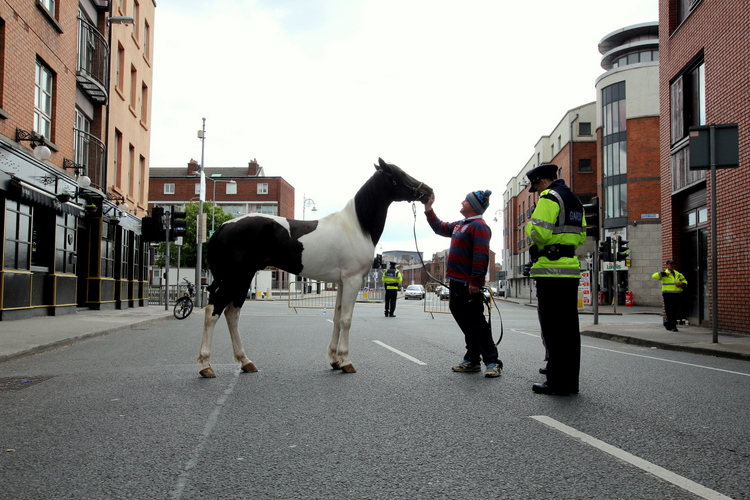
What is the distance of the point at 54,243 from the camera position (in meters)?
15.5

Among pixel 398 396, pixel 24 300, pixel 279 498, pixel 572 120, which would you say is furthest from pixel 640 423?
pixel 572 120

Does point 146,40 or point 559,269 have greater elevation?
point 146,40

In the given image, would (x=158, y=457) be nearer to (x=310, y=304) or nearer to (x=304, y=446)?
(x=304, y=446)

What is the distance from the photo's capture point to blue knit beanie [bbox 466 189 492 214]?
661cm

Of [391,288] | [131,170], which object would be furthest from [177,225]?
[391,288]

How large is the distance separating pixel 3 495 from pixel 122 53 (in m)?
23.3

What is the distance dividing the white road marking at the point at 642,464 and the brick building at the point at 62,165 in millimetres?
12974

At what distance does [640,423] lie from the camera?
414 cm

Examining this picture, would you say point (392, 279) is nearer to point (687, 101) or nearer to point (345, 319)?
point (687, 101)

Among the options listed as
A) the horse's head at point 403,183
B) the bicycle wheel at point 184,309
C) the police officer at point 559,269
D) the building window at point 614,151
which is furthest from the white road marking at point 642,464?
the building window at point 614,151

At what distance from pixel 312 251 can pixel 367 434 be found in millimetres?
2821

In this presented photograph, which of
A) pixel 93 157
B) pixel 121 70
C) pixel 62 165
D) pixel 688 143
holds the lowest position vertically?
pixel 62 165

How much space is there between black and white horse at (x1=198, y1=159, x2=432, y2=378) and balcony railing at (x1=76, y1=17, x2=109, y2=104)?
572 inches

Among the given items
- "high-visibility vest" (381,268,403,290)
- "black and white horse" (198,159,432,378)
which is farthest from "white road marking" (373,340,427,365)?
"high-visibility vest" (381,268,403,290)
